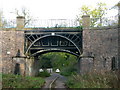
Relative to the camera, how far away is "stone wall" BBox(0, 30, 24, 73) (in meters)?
20.9

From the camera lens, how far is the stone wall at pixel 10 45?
20.9 meters

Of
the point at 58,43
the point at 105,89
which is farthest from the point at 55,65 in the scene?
the point at 105,89

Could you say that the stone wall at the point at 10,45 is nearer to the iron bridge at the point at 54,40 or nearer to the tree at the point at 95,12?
the iron bridge at the point at 54,40

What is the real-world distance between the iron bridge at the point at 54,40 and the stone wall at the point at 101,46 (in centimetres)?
90

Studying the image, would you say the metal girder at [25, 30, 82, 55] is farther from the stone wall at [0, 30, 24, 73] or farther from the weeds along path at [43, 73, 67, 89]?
the weeds along path at [43, 73, 67, 89]

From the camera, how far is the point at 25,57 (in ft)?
68.4

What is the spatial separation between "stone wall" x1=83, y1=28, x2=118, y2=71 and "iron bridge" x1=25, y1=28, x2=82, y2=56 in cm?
90

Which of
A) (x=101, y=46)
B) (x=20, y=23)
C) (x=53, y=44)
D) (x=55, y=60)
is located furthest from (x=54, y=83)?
(x=55, y=60)

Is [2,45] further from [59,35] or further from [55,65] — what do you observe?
[55,65]

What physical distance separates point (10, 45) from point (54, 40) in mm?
4838

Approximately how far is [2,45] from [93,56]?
9.80 metres

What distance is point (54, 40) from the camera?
21406 mm

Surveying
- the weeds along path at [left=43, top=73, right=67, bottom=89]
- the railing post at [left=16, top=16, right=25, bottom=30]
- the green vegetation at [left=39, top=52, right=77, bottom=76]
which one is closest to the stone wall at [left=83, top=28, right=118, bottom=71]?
the weeds along path at [left=43, top=73, right=67, bottom=89]

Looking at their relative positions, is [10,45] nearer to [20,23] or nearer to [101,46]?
[20,23]
